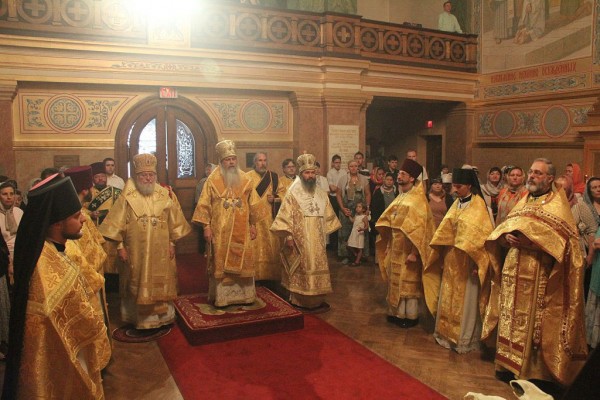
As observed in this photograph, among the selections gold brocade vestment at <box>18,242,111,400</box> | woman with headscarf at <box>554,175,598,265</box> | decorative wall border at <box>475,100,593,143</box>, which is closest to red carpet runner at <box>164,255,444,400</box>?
gold brocade vestment at <box>18,242,111,400</box>

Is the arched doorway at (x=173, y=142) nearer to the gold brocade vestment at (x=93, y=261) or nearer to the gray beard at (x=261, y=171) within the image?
the gray beard at (x=261, y=171)

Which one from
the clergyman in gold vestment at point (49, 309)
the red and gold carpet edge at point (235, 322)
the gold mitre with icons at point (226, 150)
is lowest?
the red and gold carpet edge at point (235, 322)

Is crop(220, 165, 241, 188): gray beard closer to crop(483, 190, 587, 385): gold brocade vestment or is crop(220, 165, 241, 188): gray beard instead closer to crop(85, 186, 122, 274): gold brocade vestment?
crop(85, 186, 122, 274): gold brocade vestment

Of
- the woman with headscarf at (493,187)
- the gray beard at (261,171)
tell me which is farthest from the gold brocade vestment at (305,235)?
the woman with headscarf at (493,187)

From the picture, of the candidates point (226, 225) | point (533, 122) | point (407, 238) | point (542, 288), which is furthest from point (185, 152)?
point (533, 122)

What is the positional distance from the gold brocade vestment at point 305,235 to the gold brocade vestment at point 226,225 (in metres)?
0.48

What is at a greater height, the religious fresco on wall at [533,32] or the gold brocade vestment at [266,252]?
the religious fresco on wall at [533,32]

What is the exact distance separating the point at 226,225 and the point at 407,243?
2046mm

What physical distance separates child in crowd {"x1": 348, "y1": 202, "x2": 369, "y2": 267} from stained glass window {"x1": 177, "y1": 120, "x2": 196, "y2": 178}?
3.41m

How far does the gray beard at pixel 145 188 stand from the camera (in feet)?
17.9

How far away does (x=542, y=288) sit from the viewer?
4141mm

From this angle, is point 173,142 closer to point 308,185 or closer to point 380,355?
point 308,185

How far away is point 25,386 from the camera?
8.63 feet

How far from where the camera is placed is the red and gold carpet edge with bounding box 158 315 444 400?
4.23 meters
